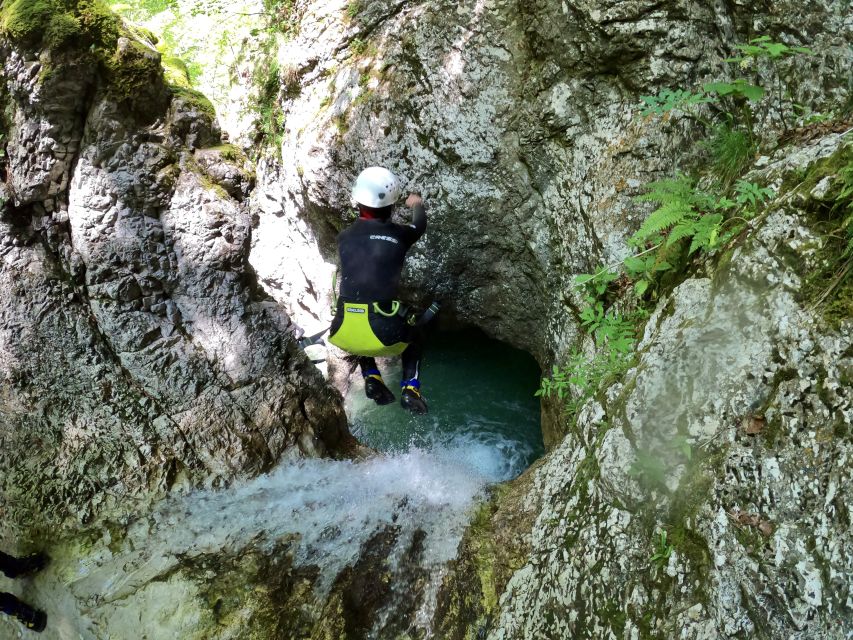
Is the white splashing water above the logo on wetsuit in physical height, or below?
below

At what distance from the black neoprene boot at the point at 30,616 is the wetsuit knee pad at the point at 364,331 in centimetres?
337

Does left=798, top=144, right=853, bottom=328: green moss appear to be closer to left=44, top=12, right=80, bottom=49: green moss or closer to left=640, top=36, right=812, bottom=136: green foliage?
left=640, top=36, right=812, bottom=136: green foliage

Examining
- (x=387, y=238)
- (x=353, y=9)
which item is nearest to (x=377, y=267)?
(x=387, y=238)

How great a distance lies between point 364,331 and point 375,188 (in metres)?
1.26

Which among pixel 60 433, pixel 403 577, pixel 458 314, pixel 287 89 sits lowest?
pixel 403 577

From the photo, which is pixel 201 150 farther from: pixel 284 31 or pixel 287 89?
pixel 284 31

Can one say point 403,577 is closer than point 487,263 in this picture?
Yes

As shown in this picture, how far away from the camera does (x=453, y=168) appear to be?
5.75 meters

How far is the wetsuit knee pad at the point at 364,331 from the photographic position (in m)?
4.81

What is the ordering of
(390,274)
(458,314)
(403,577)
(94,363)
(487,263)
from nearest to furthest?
1. (403,577)
2. (390,274)
3. (94,363)
4. (487,263)
5. (458,314)

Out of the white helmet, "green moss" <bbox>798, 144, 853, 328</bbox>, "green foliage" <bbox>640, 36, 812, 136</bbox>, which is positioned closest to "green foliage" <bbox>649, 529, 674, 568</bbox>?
"green moss" <bbox>798, 144, 853, 328</bbox>

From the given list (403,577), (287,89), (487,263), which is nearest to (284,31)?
(287,89)

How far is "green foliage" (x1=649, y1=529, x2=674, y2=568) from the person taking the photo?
2.73 metres

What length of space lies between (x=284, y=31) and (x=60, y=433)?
18.2 ft
